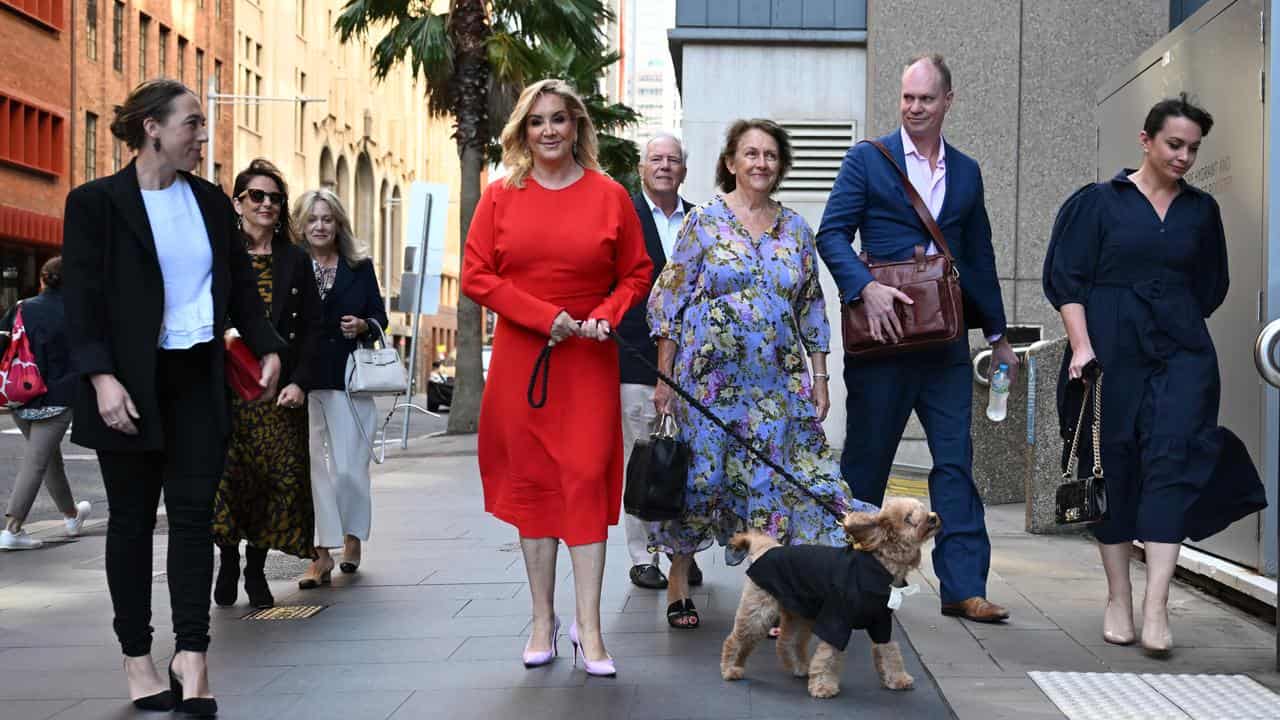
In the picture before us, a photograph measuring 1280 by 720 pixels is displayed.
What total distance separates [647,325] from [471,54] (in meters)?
16.2

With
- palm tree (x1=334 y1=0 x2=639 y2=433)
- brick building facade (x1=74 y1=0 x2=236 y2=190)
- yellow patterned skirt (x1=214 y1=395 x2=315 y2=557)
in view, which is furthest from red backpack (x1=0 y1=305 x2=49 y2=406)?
brick building facade (x1=74 y1=0 x2=236 y2=190)

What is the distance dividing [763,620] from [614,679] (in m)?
0.56

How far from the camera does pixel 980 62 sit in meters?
13.7

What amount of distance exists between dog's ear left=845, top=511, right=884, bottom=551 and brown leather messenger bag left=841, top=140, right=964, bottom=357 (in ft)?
3.88

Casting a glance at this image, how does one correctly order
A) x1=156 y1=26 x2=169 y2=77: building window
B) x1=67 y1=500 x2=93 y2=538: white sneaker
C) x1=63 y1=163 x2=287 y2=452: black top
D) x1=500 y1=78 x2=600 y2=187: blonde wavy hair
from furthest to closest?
x1=156 y1=26 x2=169 y2=77: building window < x1=67 y1=500 x2=93 y2=538: white sneaker < x1=500 y1=78 x2=600 y2=187: blonde wavy hair < x1=63 y1=163 x2=287 y2=452: black top

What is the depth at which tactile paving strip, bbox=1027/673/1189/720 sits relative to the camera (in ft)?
14.1

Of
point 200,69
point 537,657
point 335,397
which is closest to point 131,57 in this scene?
point 200,69

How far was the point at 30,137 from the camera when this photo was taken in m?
35.8

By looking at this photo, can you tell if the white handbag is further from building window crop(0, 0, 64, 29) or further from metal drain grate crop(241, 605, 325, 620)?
building window crop(0, 0, 64, 29)

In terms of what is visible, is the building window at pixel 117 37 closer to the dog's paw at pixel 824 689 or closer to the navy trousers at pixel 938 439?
the navy trousers at pixel 938 439

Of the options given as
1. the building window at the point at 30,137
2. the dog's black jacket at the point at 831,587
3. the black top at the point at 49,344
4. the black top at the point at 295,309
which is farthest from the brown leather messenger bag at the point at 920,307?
the building window at the point at 30,137

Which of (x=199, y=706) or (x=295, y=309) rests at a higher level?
(x=295, y=309)

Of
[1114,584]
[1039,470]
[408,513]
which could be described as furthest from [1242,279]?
[408,513]

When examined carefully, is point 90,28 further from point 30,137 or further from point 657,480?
point 657,480
